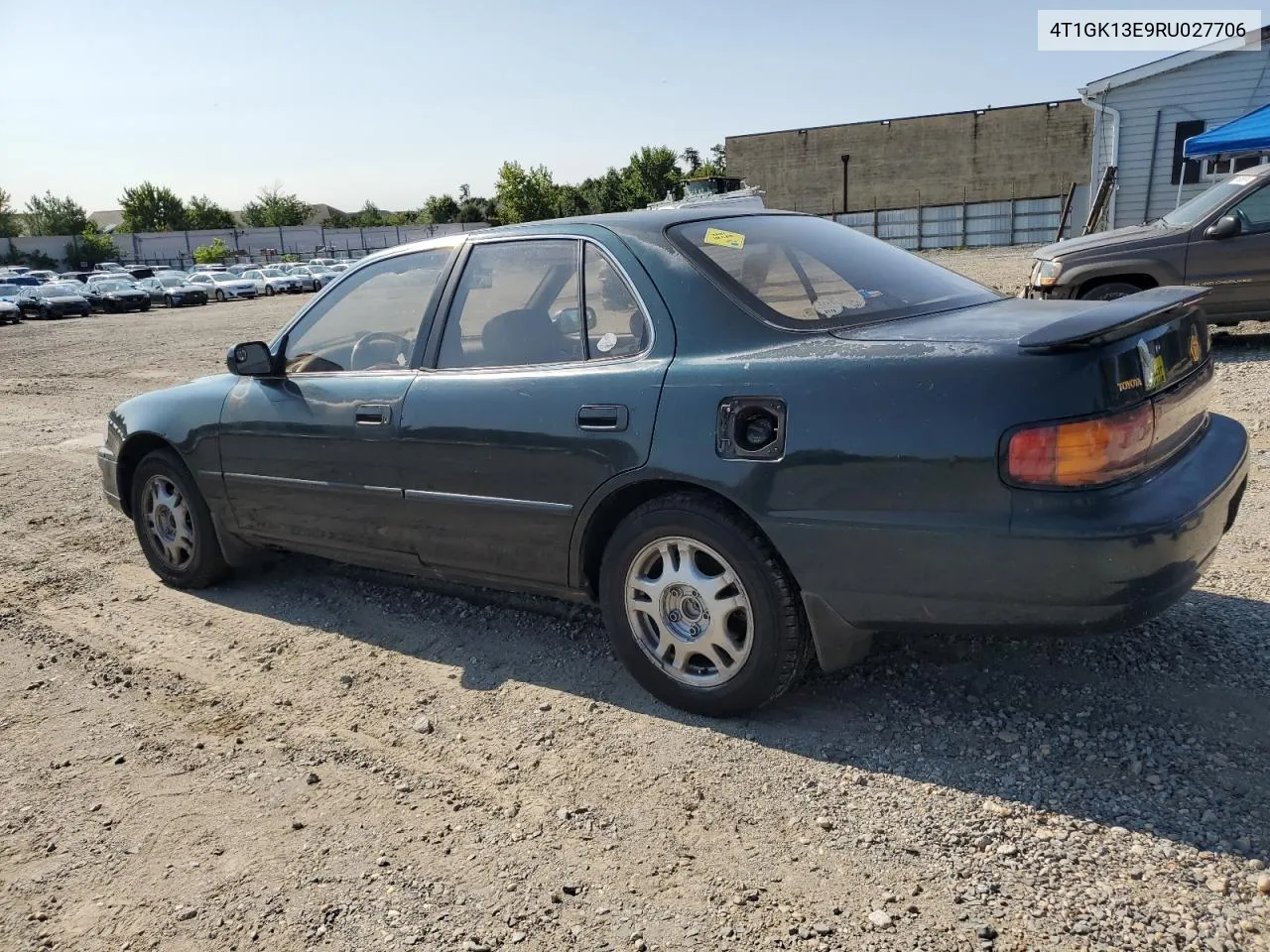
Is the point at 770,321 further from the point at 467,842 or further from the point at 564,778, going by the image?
the point at 467,842

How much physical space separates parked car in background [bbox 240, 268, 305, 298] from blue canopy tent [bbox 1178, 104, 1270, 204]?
3983cm

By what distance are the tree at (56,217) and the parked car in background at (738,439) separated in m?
104

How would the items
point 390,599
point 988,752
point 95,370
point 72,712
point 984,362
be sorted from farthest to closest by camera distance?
1. point 95,370
2. point 390,599
3. point 72,712
4. point 988,752
5. point 984,362

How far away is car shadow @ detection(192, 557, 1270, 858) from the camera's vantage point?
2641 mm

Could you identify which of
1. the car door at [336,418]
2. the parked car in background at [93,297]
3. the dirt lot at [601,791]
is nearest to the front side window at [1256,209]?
the dirt lot at [601,791]

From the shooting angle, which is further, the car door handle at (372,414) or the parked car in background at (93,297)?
the parked car in background at (93,297)

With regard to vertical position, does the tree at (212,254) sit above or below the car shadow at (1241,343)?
above

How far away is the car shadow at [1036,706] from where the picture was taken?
264 centimetres

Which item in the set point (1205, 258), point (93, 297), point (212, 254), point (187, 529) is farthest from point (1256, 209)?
point (212, 254)

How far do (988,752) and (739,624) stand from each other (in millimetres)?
829

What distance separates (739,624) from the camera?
3.12 m

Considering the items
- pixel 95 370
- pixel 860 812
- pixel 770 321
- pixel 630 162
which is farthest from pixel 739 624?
pixel 630 162

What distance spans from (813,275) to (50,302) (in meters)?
39.2

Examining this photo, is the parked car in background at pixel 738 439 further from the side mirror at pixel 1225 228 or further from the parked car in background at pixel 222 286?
the parked car in background at pixel 222 286
